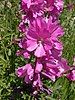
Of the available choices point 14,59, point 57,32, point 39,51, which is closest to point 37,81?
point 39,51

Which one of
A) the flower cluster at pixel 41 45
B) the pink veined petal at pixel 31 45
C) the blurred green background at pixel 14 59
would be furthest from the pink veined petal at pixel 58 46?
the blurred green background at pixel 14 59

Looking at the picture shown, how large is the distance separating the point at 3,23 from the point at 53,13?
1.06 metres

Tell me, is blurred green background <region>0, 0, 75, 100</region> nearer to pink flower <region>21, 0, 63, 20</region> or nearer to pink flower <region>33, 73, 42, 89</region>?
pink flower <region>33, 73, 42, 89</region>

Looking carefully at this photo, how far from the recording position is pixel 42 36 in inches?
93.7

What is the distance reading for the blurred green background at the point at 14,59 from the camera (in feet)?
9.57

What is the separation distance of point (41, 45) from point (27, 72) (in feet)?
0.73

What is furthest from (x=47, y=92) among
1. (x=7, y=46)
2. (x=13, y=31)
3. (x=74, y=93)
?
(x=13, y=31)

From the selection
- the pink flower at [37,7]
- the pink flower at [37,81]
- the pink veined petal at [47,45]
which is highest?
the pink flower at [37,7]

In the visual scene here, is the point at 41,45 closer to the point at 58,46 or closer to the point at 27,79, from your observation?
the point at 58,46

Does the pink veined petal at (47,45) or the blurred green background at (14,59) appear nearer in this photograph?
the pink veined petal at (47,45)

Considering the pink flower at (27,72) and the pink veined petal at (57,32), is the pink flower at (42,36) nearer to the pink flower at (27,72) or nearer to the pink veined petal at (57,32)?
the pink veined petal at (57,32)

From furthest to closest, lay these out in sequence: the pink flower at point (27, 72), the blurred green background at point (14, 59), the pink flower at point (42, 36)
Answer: the blurred green background at point (14, 59) → the pink flower at point (27, 72) → the pink flower at point (42, 36)

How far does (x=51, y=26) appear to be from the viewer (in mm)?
2350

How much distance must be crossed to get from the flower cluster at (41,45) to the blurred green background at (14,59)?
0.24 meters
